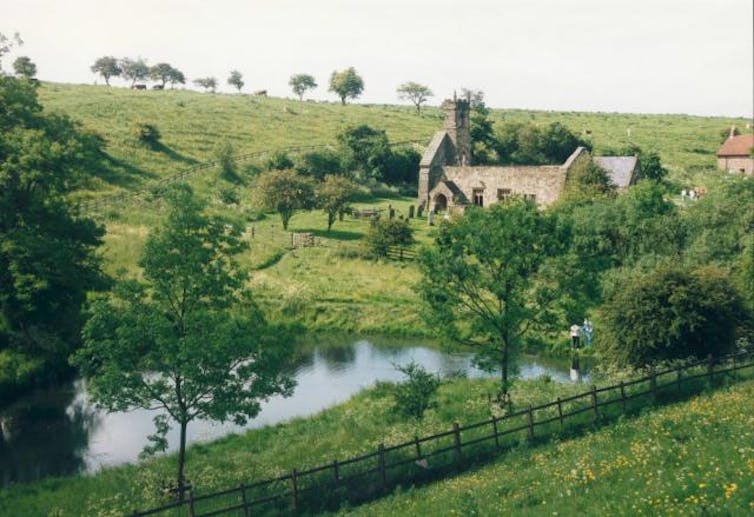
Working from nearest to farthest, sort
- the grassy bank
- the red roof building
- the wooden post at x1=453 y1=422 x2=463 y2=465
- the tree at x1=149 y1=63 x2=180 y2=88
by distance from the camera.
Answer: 1. the grassy bank
2. the wooden post at x1=453 y1=422 x2=463 y2=465
3. the red roof building
4. the tree at x1=149 y1=63 x2=180 y2=88

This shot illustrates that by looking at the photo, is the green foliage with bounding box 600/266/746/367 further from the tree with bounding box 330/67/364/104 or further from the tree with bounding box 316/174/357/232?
the tree with bounding box 330/67/364/104

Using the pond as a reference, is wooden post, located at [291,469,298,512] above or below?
above

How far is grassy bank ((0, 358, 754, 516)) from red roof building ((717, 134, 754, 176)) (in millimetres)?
61294

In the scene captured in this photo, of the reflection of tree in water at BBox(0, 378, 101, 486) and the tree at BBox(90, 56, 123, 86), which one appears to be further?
the tree at BBox(90, 56, 123, 86)

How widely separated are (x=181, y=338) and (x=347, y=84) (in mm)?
111126

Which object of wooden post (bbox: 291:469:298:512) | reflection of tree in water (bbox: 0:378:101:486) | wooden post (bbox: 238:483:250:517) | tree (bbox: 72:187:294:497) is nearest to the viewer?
wooden post (bbox: 238:483:250:517)

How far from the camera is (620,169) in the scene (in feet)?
191

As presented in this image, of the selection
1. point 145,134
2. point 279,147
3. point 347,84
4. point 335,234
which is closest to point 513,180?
point 335,234

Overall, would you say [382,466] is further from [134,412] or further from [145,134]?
[145,134]

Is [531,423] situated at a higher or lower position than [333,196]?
lower

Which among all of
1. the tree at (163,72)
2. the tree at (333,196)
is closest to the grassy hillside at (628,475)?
the tree at (333,196)

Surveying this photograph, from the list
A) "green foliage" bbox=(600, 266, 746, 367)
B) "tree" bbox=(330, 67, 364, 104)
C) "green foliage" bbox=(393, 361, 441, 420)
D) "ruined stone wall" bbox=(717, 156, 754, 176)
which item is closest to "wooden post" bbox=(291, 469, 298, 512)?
"green foliage" bbox=(393, 361, 441, 420)

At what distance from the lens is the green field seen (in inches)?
1629

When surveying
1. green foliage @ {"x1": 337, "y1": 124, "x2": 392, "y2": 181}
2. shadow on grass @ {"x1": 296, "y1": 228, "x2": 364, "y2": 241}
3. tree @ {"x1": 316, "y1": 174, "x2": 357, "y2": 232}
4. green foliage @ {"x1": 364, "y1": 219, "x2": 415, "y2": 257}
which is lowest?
shadow on grass @ {"x1": 296, "y1": 228, "x2": 364, "y2": 241}
